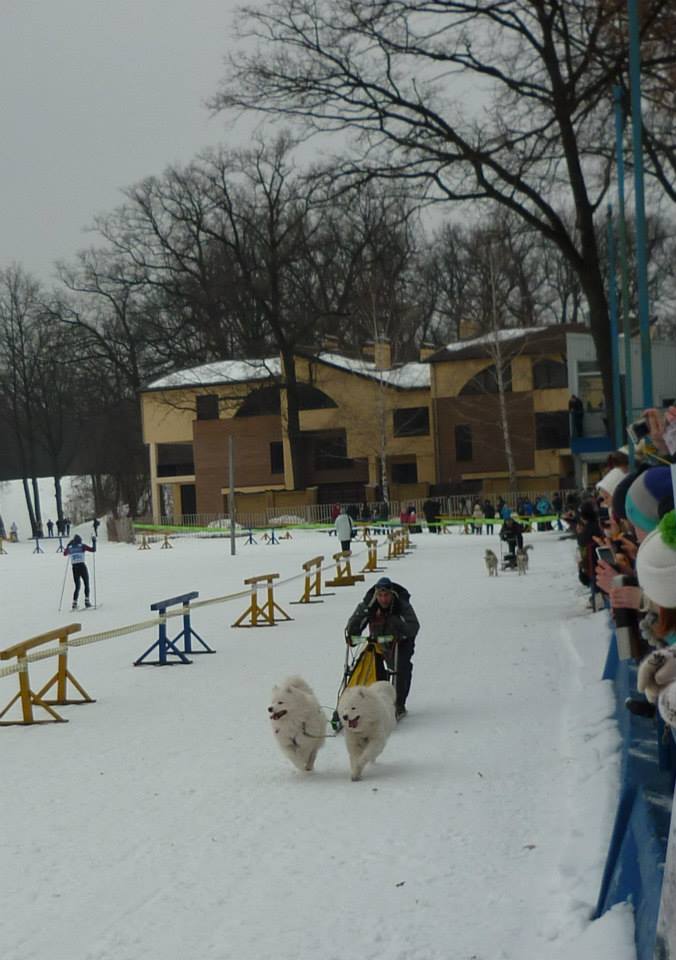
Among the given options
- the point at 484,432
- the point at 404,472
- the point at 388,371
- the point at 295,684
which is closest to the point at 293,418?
the point at 388,371

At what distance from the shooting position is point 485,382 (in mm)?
67375

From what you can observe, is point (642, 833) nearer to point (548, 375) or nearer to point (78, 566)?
point (78, 566)

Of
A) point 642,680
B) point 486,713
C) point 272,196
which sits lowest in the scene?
point 486,713

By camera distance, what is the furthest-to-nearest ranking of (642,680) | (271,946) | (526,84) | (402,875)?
(526,84) → (402,875) → (271,946) → (642,680)

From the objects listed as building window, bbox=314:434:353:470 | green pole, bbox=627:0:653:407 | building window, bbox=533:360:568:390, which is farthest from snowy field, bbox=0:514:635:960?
building window, bbox=314:434:353:470

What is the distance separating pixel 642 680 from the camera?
4094 millimetres

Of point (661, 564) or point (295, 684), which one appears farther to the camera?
point (295, 684)

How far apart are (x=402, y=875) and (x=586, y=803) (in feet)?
5.01

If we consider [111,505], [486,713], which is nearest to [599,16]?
[486,713]

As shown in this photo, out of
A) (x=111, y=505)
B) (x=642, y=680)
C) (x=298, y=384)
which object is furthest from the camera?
(x=111, y=505)

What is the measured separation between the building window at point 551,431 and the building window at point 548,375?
4.70ft

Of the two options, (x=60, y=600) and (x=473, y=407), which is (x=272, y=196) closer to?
(x=473, y=407)

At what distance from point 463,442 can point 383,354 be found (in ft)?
20.0

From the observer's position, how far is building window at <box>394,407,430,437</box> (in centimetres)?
6925
